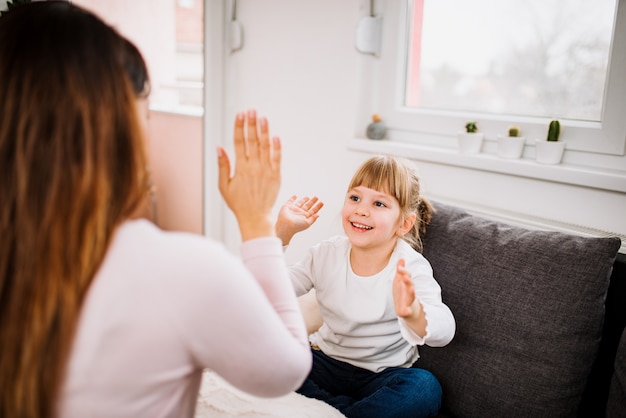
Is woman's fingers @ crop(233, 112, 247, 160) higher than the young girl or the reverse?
higher

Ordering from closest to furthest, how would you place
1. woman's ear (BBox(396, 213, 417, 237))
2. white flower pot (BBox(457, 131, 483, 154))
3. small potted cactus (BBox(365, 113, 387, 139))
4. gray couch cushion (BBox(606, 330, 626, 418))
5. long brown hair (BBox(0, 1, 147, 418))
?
1. long brown hair (BBox(0, 1, 147, 418))
2. gray couch cushion (BBox(606, 330, 626, 418))
3. woman's ear (BBox(396, 213, 417, 237))
4. white flower pot (BBox(457, 131, 483, 154))
5. small potted cactus (BBox(365, 113, 387, 139))

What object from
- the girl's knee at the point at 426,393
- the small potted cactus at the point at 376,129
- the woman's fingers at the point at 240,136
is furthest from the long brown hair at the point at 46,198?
the small potted cactus at the point at 376,129

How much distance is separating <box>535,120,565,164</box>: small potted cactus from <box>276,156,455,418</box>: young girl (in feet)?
1.38

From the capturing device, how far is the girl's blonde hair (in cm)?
150

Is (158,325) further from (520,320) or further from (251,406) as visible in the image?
(520,320)

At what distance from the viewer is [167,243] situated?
2.27 feet

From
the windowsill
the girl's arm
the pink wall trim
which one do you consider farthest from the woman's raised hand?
the pink wall trim

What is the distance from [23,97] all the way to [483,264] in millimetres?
1079

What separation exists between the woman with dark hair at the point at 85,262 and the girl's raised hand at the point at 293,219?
0.66 meters

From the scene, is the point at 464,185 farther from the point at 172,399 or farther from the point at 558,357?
the point at 172,399

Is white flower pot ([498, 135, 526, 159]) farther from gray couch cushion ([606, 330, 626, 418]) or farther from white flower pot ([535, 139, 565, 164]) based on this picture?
gray couch cushion ([606, 330, 626, 418])

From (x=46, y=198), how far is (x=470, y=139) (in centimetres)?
147

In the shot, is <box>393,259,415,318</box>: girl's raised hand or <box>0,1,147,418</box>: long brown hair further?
<box>393,259,415,318</box>: girl's raised hand

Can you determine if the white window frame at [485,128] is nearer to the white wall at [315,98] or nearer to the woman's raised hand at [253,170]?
the white wall at [315,98]
